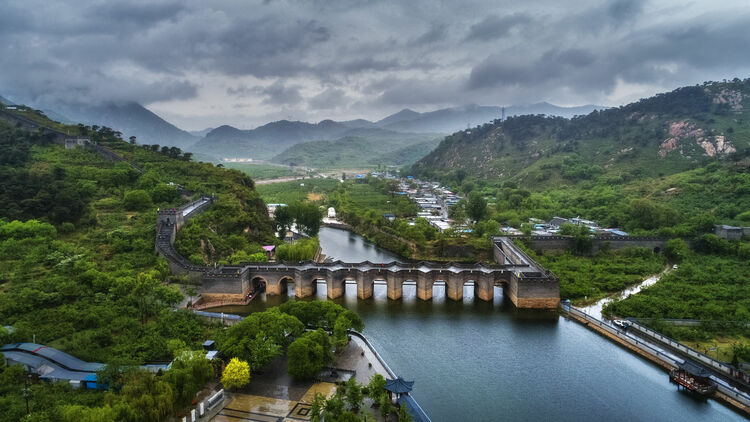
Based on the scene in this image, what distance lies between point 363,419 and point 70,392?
49.9 feet

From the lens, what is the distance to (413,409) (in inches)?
950

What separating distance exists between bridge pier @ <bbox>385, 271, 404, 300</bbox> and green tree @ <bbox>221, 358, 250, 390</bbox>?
21.2 metres

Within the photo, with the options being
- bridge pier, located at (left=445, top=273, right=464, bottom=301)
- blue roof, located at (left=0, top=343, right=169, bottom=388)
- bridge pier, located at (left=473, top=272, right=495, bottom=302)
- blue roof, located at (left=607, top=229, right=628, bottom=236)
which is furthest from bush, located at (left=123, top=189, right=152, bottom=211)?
blue roof, located at (left=607, top=229, right=628, bottom=236)

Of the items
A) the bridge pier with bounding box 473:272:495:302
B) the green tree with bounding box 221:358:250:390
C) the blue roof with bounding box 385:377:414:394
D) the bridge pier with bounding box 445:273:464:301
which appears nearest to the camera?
the blue roof with bounding box 385:377:414:394

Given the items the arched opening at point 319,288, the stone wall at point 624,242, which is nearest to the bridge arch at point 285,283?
the arched opening at point 319,288

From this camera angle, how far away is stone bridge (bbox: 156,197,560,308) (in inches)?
1682

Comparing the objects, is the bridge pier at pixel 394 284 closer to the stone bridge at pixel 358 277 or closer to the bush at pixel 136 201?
the stone bridge at pixel 358 277

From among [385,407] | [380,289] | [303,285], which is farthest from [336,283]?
[385,407]

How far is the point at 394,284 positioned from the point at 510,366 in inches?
609

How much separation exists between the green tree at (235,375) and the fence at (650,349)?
90.2ft

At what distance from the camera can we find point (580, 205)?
81688 mm

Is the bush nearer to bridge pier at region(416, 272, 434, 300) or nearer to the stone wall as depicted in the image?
bridge pier at region(416, 272, 434, 300)

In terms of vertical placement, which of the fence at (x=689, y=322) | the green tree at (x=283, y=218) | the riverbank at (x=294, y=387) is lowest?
the riverbank at (x=294, y=387)

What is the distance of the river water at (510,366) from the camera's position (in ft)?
87.5
